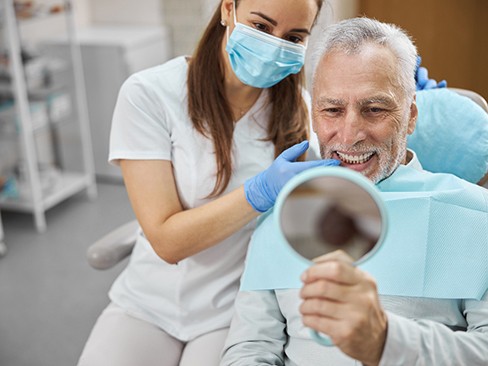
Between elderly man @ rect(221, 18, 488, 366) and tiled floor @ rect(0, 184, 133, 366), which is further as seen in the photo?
tiled floor @ rect(0, 184, 133, 366)

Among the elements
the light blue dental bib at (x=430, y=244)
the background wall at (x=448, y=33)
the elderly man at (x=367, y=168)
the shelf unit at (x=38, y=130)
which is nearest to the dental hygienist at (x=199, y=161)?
the elderly man at (x=367, y=168)

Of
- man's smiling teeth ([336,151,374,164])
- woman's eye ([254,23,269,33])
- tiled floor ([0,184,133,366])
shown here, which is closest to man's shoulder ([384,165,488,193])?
man's smiling teeth ([336,151,374,164])

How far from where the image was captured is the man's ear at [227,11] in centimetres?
153

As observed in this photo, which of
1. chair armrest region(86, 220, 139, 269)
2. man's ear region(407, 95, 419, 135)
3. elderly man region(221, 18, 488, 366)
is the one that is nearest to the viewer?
elderly man region(221, 18, 488, 366)

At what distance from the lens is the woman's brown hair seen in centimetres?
155

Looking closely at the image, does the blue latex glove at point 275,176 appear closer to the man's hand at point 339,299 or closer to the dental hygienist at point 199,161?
the dental hygienist at point 199,161

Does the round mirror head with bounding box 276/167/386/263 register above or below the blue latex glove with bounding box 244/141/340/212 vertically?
above

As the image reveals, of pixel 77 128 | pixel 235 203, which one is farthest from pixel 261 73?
pixel 77 128

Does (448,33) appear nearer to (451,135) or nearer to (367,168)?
(451,135)

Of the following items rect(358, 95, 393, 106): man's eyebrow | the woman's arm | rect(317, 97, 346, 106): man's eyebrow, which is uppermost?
rect(358, 95, 393, 106): man's eyebrow

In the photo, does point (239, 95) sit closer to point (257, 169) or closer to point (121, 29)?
point (257, 169)

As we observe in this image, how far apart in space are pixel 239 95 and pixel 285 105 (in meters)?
0.13

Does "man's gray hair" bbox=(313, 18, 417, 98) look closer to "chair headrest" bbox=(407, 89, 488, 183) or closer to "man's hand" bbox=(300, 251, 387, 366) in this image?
"chair headrest" bbox=(407, 89, 488, 183)

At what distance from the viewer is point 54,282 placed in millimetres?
2996
